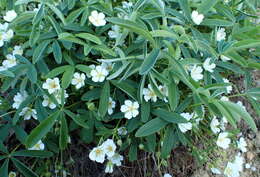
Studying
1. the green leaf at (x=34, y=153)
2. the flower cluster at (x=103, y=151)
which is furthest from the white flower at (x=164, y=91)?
the green leaf at (x=34, y=153)

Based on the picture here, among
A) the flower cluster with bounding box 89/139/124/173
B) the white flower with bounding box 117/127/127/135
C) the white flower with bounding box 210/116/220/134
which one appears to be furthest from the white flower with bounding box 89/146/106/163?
the white flower with bounding box 210/116/220/134

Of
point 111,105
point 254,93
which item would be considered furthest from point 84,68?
Result: point 254,93

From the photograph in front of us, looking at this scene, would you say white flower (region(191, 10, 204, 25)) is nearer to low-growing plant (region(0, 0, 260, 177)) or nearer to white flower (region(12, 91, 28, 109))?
low-growing plant (region(0, 0, 260, 177))

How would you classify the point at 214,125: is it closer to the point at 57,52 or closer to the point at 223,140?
the point at 223,140

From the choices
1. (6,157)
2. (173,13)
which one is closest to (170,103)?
(173,13)

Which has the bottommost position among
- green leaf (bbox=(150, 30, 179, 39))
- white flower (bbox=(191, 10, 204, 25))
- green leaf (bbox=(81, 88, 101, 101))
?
green leaf (bbox=(81, 88, 101, 101))

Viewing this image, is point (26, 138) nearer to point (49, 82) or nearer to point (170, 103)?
point (49, 82)

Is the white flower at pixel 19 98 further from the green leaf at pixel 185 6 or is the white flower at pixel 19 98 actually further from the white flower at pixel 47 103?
the green leaf at pixel 185 6
